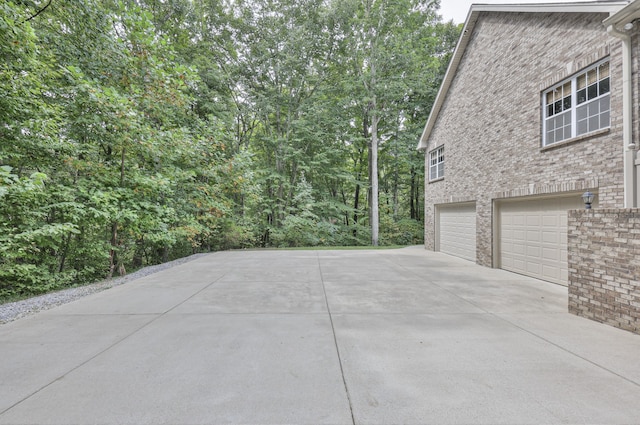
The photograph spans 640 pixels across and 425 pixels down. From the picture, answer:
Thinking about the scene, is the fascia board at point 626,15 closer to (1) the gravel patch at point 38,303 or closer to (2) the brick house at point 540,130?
(2) the brick house at point 540,130

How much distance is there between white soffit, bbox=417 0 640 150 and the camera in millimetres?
4703

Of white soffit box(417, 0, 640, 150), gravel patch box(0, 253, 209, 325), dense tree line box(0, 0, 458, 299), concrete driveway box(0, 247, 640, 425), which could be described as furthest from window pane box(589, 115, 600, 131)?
gravel patch box(0, 253, 209, 325)

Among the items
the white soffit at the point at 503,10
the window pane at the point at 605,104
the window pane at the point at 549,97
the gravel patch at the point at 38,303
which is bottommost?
the gravel patch at the point at 38,303

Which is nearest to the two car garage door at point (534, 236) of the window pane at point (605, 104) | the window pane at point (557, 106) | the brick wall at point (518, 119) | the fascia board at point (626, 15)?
the brick wall at point (518, 119)

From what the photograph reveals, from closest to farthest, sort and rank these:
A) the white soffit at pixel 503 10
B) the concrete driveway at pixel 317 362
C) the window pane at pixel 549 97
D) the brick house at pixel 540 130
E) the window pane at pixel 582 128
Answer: the concrete driveway at pixel 317 362, the brick house at pixel 540 130, the white soffit at pixel 503 10, the window pane at pixel 582 128, the window pane at pixel 549 97

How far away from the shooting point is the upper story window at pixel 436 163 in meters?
11.4

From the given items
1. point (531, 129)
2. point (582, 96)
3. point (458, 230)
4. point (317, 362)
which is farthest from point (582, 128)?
point (317, 362)

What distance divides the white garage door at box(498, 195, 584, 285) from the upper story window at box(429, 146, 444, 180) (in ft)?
13.3

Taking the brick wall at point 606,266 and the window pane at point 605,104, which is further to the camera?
the window pane at point 605,104

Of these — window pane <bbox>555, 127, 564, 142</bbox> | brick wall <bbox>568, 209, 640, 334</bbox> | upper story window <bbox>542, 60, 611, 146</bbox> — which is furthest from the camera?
window pane <bbox>555, 127, 564, 142</bbox>

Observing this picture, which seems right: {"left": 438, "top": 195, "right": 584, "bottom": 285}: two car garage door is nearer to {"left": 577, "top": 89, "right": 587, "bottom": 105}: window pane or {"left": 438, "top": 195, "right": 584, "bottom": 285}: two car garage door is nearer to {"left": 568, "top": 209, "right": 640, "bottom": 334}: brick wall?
{"left": 577, "top": 89, "right": 587, "bottom": 105}: window pane

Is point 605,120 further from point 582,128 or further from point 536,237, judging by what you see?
point 536,237

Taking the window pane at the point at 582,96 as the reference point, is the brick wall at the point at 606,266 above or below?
below

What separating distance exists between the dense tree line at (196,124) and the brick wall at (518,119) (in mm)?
6052
